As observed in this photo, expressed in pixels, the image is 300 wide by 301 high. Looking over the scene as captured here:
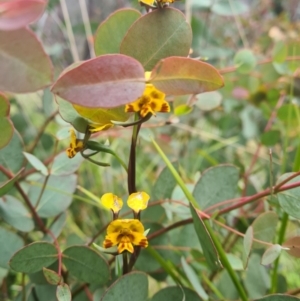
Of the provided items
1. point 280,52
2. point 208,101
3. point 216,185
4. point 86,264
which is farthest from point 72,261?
point 280,52

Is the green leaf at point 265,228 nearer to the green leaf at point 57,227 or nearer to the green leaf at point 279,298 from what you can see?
the green leaf at point 279,298

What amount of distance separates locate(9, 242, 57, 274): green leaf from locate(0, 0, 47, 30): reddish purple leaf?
14 cm

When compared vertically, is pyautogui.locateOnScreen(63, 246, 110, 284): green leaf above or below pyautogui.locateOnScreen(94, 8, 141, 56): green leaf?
below

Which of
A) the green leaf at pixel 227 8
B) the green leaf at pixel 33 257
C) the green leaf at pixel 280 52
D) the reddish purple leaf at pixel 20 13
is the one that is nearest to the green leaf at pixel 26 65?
the reddish purple leaf at pixel 20 13

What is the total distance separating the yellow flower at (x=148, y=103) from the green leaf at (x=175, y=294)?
14cm

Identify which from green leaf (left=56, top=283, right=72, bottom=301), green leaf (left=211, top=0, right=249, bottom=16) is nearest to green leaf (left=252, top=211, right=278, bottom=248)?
green leaf (left=56, top=283, right=72, bottom=301)

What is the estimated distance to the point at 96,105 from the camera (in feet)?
0.65

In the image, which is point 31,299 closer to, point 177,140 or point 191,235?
point 191,235

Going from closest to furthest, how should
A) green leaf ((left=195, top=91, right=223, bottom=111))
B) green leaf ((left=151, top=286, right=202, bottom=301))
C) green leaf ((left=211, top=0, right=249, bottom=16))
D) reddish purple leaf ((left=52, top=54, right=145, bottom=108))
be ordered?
reddish purple leaf ((left=52, top=54, right=145, bottom=108)) < green leaf ((left=151, top=286, right=202, bottom=301)) < green leaf ((left=195, top=91, right=223, bottom=111)) < green leaf ((left=211, top=0, right=249, bottom=16))

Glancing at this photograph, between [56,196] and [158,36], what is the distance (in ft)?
0.61

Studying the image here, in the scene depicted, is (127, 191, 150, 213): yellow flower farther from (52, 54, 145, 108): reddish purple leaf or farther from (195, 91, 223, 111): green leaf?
(195, 91, 223, 111): green leaf

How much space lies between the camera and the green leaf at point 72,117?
244 millimetres

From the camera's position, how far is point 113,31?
280 mm

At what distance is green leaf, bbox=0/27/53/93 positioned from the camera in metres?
0.22
